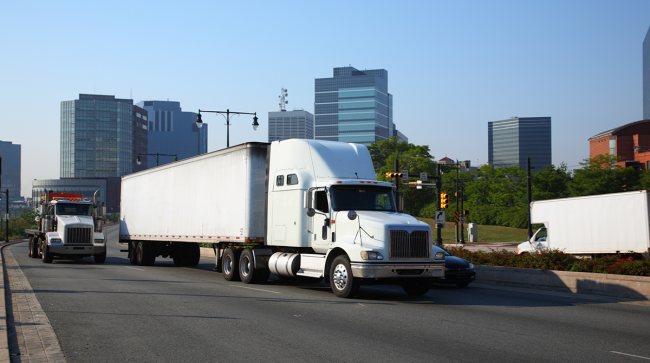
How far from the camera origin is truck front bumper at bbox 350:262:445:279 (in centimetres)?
1271

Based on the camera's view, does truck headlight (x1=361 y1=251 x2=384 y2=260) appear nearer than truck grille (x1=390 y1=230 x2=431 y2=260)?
Yes

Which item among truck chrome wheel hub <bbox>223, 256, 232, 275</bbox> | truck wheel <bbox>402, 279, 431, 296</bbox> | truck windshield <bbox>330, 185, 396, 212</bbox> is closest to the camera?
truck windshield <bbox>330, 185, 396, 212</bbox>

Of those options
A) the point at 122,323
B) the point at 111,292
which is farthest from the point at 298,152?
the point at 122,323

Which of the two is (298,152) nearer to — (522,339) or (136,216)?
(522,339)

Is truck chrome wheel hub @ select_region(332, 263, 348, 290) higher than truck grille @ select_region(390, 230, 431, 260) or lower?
lower

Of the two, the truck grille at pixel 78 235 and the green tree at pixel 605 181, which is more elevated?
the green tree at pixel 605 181

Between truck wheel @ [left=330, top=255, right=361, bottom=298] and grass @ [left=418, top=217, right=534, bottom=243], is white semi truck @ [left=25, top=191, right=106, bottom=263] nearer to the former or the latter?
truck wheel @ [left=330, top=255, right=361, bottom=298]

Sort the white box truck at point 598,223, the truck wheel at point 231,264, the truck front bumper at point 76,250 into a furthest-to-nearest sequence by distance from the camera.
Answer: the truck front bumper at point 76,250
the white box truck at point 598,223
the truck wheel at point 231,264

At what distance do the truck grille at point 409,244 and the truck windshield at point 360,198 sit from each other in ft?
5.08

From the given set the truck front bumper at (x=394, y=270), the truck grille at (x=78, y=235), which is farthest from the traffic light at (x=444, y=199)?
the truck front bumper at (x=394, y=270)

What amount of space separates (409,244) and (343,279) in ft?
5.82

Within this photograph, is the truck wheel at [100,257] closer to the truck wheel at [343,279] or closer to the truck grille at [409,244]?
the truck wheel at [343,279]

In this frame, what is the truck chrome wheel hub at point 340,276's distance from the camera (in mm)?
13461

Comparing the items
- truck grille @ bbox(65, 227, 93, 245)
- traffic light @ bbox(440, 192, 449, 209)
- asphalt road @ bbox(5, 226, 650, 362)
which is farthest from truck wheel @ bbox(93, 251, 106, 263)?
traffic light @ bbox(440, 192, 449, 209)
